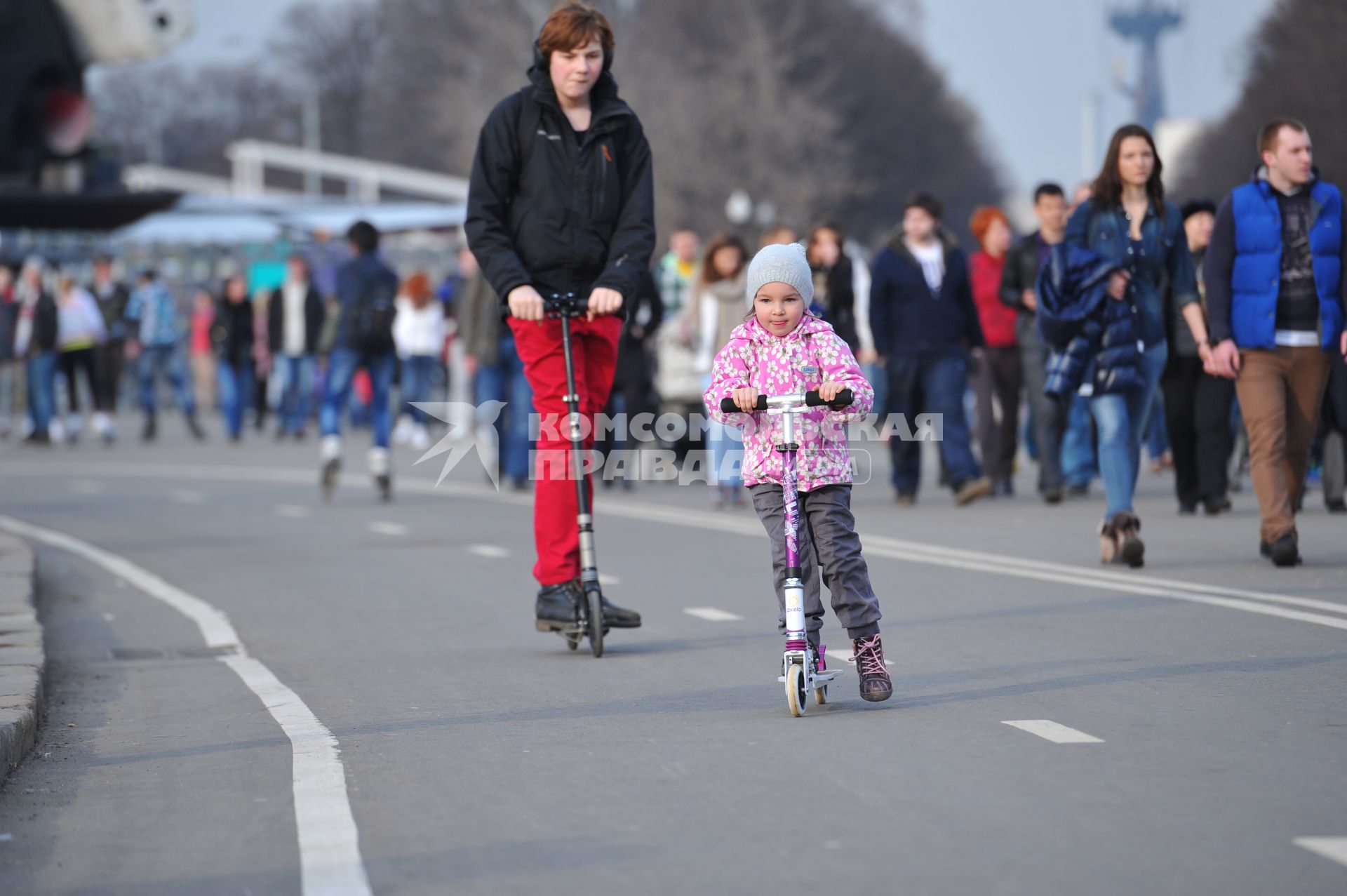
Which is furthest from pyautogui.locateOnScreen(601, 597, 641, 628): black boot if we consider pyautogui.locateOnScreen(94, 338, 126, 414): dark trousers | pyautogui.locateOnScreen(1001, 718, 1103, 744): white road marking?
pyautogui.locateOnScreen(94, 338, 126, 414): dark trousers

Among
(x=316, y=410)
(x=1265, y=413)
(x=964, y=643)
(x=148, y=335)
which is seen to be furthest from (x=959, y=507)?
(x=316, y=410)

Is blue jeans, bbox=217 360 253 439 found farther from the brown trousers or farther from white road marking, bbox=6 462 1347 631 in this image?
the brown trousers

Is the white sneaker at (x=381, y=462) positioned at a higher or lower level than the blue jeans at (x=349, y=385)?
lower

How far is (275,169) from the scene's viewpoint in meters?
130

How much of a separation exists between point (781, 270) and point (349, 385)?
1128 cm

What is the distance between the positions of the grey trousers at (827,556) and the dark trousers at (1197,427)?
7.88 metres

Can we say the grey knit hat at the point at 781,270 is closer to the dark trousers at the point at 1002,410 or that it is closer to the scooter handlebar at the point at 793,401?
the scooter handlebar at the point at 793,401

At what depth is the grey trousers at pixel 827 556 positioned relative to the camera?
7316 mm

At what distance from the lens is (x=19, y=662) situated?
28.3 feet

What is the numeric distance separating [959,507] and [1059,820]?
1094 cm

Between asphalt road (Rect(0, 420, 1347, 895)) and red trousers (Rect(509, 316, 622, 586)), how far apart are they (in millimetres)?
398

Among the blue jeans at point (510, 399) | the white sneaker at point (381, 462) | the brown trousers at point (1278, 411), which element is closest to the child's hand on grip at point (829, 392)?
the brown trousers at point (1278, 411)

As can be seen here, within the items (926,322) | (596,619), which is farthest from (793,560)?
(926,322)

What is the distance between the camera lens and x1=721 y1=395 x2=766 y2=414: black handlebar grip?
709 cm
